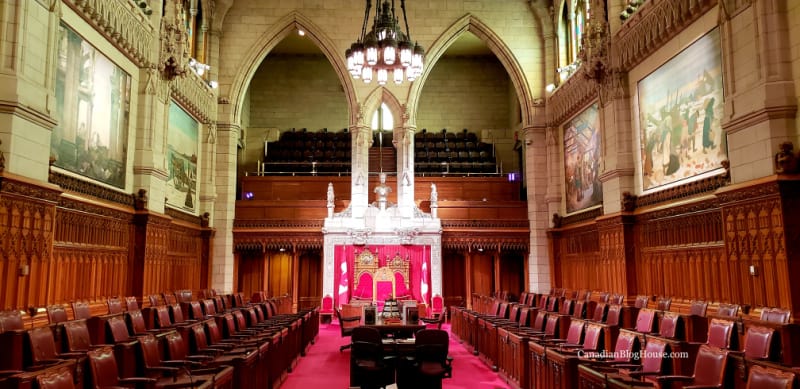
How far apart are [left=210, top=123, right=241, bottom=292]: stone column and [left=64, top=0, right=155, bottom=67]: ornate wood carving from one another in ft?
19.6

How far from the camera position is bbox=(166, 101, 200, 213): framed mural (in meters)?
15.9

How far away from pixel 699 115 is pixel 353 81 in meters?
12.4

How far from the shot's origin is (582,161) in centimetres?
1695

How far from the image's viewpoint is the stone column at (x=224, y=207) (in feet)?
63.8

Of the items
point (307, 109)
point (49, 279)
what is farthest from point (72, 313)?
point (307, 109)

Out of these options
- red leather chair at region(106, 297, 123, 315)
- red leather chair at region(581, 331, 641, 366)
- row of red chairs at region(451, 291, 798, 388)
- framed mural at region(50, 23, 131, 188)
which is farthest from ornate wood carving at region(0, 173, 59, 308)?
red leather chair at region(581, 331, 641, 366)

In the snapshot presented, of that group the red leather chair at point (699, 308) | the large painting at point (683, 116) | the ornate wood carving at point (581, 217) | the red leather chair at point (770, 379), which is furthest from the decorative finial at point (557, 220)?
the red leather chair at point (770, 379)

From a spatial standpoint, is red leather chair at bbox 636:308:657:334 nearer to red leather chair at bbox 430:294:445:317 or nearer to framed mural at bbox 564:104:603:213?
framed mural at bbox 564:104:603:213

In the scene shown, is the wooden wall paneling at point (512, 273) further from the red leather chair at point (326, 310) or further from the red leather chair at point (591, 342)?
the red leather chair at point (591, 342)

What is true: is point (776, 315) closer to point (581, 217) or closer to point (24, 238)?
point (581, 217)

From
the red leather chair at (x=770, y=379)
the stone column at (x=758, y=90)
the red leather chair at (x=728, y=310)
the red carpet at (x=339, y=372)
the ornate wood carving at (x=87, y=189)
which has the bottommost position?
the red carpet at (x=339, y=372)

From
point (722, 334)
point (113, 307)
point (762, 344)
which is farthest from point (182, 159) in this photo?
point (762, 344)

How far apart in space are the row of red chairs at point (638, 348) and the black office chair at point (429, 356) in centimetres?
101

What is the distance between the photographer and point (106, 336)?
7387 millimetres
